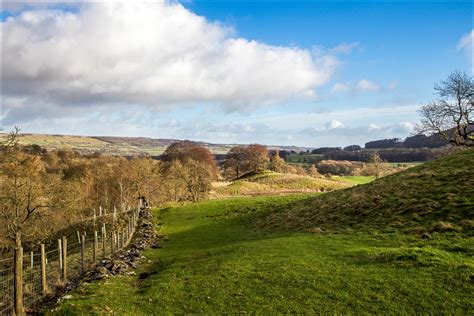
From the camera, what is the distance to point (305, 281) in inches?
677

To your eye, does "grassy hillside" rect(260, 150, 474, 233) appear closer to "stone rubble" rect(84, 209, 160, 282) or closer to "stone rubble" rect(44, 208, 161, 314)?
"stone rubble" rect(84, 209, 160, 282)

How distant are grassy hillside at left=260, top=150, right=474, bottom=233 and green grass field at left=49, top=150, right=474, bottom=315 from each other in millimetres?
107

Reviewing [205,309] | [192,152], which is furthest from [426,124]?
[192,152]

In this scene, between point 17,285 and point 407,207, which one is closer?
point 17,285

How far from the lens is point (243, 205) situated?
2121 inches

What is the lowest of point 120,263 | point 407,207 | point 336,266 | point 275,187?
point 275,187

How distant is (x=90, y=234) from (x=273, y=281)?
4727 cm

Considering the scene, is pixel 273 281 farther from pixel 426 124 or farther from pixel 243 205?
pixel 426 124

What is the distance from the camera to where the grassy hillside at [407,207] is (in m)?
25.9

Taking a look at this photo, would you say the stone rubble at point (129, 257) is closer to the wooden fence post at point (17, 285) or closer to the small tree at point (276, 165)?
the wooden fence post at point (17, 285)

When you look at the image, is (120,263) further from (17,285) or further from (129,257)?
(17,285)

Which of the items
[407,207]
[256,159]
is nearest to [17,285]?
[407,207]

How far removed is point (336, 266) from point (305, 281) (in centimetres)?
259

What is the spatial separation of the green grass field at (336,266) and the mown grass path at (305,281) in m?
0.04
